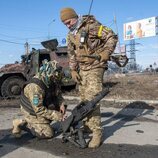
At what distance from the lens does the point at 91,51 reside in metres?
5.66

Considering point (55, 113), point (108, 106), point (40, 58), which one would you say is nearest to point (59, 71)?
point (55, 113)

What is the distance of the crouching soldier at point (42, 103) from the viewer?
5793mm

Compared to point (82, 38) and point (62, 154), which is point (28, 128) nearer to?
point (62, 154)

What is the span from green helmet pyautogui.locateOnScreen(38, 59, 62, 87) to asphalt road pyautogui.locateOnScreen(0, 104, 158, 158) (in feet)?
2.92

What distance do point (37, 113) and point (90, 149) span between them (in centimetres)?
101

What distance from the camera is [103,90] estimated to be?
548 cm

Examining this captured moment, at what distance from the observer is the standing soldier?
18.1 feet

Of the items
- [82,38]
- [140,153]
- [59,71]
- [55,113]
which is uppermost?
[82,38]

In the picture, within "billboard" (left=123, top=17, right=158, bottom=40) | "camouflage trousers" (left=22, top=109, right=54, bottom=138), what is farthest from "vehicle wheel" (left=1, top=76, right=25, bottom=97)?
"billboard" (left=123, top=17, right=158, bottom=40)

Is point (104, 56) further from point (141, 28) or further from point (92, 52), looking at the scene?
point (141, 28)

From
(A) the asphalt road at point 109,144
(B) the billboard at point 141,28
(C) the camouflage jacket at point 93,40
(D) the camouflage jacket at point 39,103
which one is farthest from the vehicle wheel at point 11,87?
(B) the billboard at point 141,28

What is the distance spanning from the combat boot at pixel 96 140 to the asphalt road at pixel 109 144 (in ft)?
0.24

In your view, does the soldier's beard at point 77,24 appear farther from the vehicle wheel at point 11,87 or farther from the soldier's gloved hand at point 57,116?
the vehicle wheel at point 11,87

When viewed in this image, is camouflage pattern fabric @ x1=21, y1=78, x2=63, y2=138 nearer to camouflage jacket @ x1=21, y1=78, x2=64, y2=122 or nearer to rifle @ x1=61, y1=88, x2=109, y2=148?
camouflage jacket @ x1=21, y1=78, x2=64, y2=122
